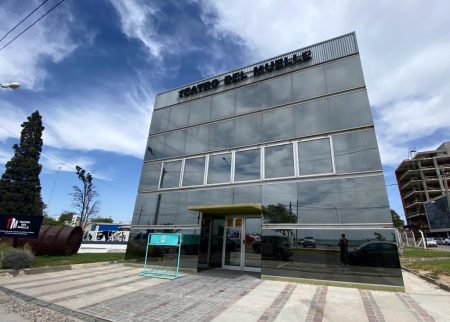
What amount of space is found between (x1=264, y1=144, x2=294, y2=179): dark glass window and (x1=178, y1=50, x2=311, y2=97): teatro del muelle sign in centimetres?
416

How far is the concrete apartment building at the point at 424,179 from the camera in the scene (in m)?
69.1

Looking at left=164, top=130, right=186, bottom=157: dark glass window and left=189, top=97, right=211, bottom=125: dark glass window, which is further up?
left=189, top=97, right=211, bottom=125: dark glass window

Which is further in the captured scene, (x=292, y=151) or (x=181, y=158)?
(x=181, y=158)

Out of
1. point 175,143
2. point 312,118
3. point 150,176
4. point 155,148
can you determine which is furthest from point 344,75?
point 150,176

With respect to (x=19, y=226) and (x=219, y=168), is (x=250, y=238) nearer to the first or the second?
(x=219, y=168)

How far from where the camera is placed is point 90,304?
5.76 meters

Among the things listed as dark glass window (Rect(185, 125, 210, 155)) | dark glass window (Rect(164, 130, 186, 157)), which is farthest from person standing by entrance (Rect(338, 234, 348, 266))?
dark glass window (Rect(164, 130, 186, 157))

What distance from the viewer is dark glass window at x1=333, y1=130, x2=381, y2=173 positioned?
8.59 m

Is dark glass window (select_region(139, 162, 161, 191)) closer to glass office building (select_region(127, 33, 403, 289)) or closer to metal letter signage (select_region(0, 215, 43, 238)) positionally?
glass office building (select_region(127, 33, 403, 289))

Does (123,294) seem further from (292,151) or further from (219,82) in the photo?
(219,82)

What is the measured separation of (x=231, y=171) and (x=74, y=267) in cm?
816

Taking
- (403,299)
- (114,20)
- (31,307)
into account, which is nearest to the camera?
(31,307)

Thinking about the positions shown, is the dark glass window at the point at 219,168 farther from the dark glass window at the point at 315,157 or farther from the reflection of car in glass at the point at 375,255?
the reflection of car in glass at the point at 375,255

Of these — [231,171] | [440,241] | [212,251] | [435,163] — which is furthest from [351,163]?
[435,163]
